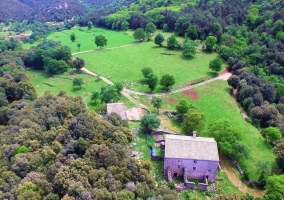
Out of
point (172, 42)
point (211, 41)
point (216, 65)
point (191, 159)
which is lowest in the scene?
point (172, 42)

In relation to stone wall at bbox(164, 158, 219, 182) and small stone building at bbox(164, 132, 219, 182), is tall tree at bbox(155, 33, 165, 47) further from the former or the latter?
stone wall at bbox(164, 158, 219, 182)

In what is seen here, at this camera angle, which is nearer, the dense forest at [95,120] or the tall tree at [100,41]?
the dense forest at [95,120]

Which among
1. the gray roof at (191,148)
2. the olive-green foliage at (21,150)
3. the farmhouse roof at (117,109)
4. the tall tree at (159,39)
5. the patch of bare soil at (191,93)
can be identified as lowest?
the patch of bare soil at (191,93)

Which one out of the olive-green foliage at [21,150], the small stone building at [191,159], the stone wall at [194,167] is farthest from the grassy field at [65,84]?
the stone wall at [194,167]

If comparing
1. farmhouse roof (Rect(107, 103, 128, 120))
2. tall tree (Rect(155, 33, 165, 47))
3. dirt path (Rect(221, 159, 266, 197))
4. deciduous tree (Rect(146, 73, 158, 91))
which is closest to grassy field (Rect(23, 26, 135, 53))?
tall tree (Rect(155, 33, 165, 47))

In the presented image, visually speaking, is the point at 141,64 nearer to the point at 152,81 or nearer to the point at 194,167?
the point at 152,81

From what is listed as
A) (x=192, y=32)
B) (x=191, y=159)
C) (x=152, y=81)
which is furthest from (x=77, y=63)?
(x=191, y=159)

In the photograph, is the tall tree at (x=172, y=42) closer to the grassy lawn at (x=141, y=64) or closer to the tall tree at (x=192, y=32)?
the grassy lawn at (x=141, y=64)

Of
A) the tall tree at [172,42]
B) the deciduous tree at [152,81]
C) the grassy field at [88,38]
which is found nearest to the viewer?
the deciduous tree at [152,81]
